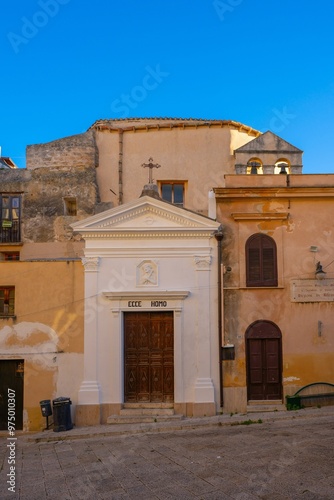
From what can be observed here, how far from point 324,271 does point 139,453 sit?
814 centimetres

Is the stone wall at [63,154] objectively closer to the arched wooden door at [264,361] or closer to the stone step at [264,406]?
the arched wooden door at [264,361]

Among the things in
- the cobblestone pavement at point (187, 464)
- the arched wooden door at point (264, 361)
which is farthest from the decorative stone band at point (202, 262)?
the cobblestone pavement at point (187, 464)

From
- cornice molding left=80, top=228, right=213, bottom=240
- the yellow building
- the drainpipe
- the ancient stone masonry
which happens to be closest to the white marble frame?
the drainpipe

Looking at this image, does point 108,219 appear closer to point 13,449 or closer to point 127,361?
point 127,361

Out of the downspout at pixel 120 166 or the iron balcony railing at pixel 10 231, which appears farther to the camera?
the downspout at pixel 120 166

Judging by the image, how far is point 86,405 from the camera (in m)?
14.8

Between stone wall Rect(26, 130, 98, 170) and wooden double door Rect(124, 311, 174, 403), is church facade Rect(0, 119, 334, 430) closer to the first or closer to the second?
wooden double door Rect(124, 311, 174, 403)

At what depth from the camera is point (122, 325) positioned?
1533 centimetres

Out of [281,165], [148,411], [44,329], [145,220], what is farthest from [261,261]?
[281,165]

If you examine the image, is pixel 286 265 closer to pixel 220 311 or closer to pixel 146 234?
pixel 220 311

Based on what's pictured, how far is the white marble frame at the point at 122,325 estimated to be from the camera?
15.0 meters

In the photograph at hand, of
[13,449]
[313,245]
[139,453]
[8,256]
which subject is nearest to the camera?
[139,453]

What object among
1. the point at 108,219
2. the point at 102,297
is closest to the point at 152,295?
the point at 102,297

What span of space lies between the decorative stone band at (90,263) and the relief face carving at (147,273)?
1.30 m
